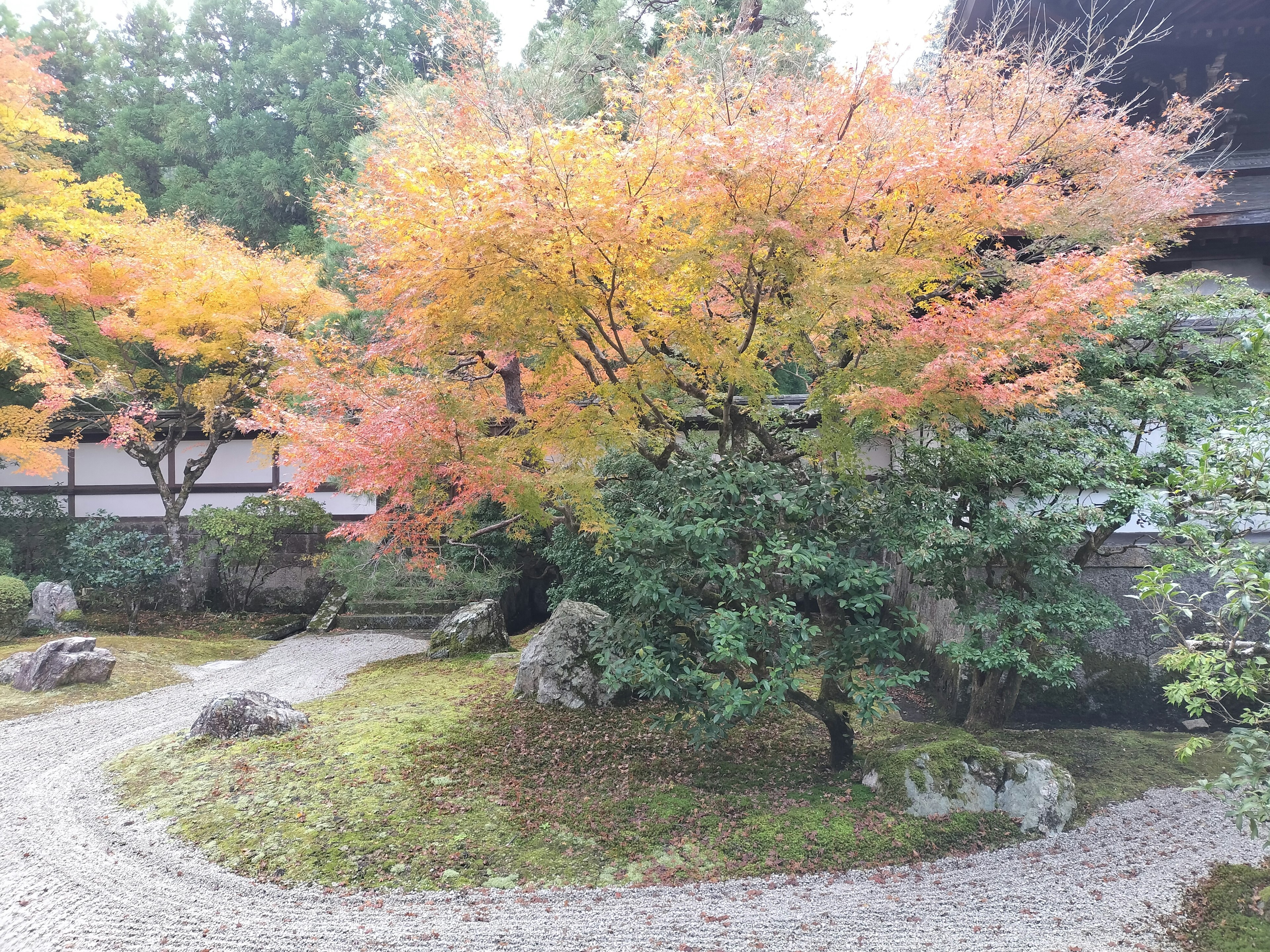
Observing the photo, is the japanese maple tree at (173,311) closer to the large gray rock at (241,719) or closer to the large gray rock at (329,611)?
the large gray rock at (329,611)

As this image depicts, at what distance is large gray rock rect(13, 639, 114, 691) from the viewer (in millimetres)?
8008

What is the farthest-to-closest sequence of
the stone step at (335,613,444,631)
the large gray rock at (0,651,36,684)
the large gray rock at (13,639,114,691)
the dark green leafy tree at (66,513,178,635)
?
the stone step at (335,613,444,631) → the dark green leafy tree at (66,513,178,635) → the large gray rock at (0,651,36,684) → the large gray rock at (13,639,114,691)

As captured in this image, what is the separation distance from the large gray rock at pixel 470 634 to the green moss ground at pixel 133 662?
9.93ft

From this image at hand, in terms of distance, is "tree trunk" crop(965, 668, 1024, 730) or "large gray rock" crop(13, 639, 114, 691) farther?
"large gray rock" crop(13, 639, 114, 691)

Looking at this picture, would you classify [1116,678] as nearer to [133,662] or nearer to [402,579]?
[402,579]

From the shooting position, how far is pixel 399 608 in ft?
40.6

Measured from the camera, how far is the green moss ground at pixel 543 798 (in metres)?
4.52

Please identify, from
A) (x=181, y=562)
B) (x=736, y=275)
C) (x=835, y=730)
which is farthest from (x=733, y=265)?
(x=181, y=562)

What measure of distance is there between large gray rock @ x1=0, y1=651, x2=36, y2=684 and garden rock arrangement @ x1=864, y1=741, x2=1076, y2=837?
30.1ft

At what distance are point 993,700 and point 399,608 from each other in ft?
30.2

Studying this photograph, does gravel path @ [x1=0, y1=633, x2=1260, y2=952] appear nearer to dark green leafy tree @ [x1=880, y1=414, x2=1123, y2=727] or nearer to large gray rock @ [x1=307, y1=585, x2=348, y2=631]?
dark green leafy tree @ [x1=880, y1=414, x2=1123, y2=727]

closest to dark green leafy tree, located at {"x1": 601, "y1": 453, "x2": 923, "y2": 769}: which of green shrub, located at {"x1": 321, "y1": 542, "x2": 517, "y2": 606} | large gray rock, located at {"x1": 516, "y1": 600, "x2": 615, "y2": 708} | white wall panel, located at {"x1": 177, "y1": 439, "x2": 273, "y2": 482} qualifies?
large gray rock, located at {"x1": 516, "y1": 600, "x2": 615, "y2": 708}

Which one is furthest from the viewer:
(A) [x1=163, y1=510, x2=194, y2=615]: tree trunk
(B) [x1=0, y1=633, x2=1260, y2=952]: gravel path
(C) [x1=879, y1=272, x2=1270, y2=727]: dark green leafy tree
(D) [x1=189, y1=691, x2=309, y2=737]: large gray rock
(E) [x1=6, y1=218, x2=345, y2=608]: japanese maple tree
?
(A) [x1=163, y1=510, x2=194, y2=615]: tree trunk

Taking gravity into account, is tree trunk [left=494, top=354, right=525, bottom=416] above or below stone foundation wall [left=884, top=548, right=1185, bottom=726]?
above
